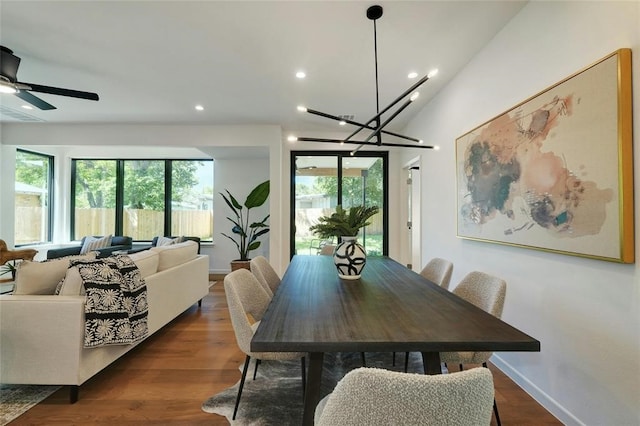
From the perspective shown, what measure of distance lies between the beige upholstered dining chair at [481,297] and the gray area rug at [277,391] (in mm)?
837

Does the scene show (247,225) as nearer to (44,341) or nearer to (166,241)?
A: (166,241)

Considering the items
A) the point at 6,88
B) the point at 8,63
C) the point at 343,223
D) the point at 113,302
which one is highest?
the point at 8,63

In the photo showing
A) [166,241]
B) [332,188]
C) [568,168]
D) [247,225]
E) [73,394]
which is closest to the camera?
[568,168]

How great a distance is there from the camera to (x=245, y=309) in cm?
188

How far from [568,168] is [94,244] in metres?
6.78

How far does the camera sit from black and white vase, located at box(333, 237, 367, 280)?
2051 mm

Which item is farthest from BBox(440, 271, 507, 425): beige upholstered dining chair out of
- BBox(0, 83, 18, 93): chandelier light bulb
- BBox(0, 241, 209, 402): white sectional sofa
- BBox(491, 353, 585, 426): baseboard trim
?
BBox(0, 83, 18, 93): chandelier light bulb

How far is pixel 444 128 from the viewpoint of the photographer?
11.3 ft

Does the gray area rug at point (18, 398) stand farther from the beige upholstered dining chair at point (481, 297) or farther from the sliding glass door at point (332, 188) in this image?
the sliding glass door at point (332, 188)

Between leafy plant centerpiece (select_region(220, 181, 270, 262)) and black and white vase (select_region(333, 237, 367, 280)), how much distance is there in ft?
10.2

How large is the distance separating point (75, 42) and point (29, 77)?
127 cm

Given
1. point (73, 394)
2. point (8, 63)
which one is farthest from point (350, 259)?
point (8, 63)

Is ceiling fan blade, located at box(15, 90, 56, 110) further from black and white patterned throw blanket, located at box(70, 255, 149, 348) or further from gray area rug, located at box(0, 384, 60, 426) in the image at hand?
gray area rug, located at box(0, 384, 60, 426)

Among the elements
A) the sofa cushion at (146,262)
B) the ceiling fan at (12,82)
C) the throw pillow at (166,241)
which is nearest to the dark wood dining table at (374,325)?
the sofa cushion at (146,262)
